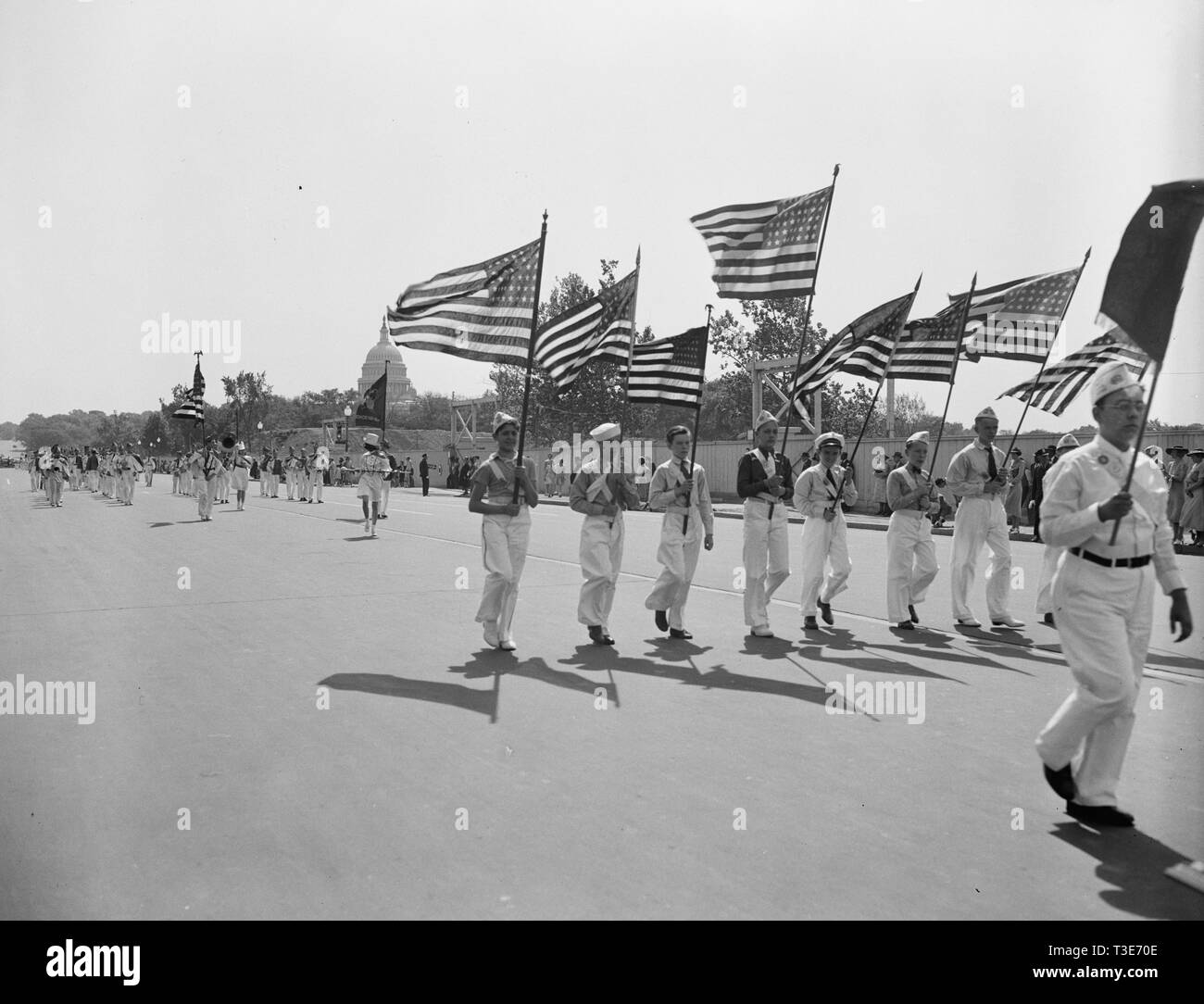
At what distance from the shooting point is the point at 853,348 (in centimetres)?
1223

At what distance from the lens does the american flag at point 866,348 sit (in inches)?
478

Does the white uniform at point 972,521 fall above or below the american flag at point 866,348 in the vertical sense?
below

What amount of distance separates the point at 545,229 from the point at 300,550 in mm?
9393

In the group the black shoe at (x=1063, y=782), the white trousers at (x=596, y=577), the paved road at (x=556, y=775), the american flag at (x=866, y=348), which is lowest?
the paved road at (x=556, y=775)

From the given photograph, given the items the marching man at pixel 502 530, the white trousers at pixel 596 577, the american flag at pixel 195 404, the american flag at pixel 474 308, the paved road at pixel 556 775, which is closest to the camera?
the paved road at pixel 556 775

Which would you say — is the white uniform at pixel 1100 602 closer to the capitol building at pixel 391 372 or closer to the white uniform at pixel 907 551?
the white uniform at pixel 907 551

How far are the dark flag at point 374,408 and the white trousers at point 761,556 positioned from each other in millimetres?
11215

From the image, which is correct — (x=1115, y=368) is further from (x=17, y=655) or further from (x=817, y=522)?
(x=17, y=655)

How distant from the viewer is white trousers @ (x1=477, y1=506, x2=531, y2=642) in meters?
8.38

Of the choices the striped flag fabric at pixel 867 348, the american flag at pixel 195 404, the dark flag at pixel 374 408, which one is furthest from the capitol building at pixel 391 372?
the striped flag fabric at pixel 867 348

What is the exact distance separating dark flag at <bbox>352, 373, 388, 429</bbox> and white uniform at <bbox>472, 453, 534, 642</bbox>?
11094 mm

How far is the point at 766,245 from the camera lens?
10633 mm

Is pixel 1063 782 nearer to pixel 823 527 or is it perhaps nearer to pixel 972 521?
pixel 823 527

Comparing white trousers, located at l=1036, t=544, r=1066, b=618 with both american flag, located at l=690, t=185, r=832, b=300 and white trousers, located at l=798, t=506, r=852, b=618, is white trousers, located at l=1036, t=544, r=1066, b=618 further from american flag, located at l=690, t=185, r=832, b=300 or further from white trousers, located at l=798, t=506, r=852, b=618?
american flag, located at l=690, t=185, r=832, b=300
